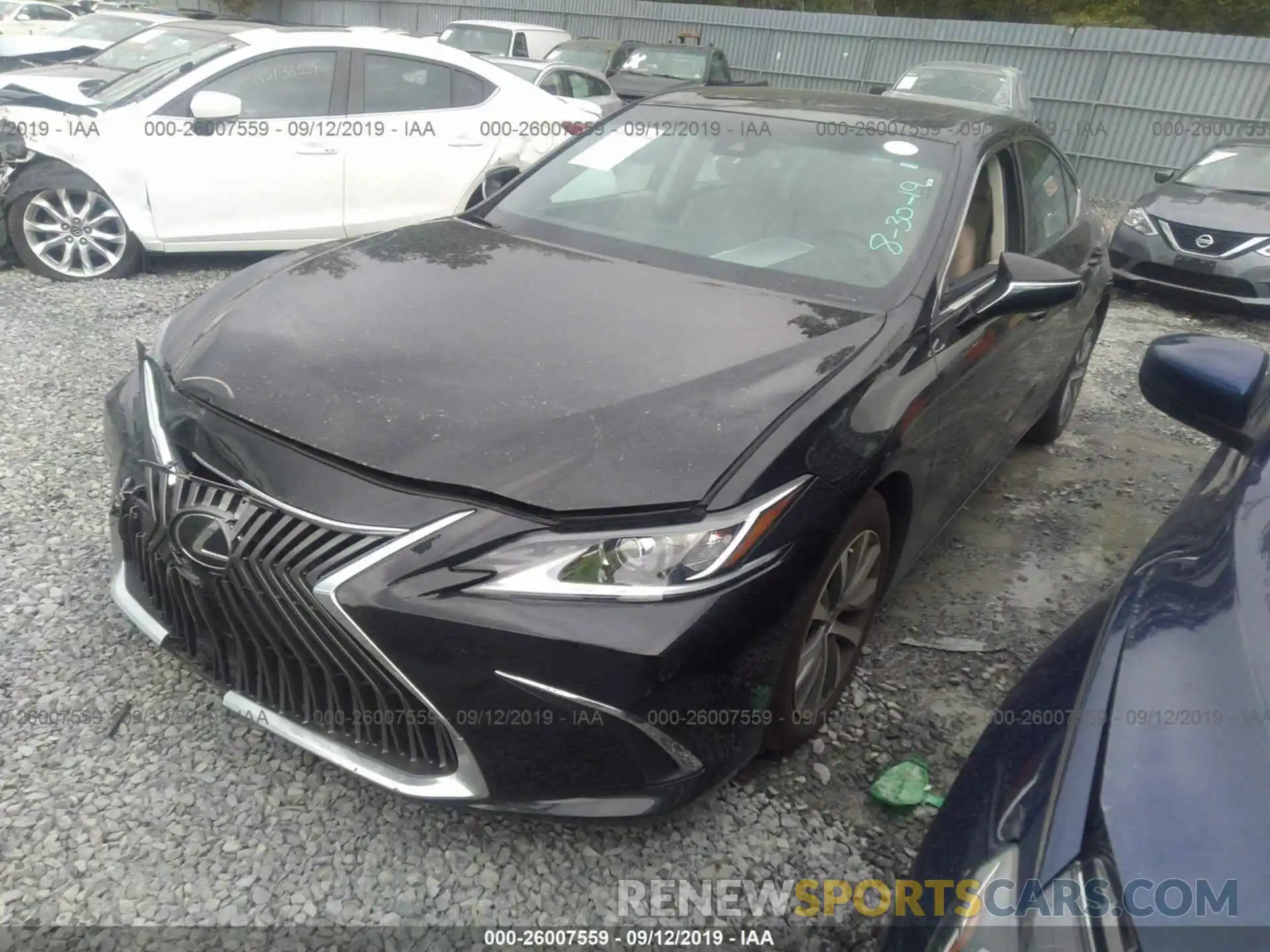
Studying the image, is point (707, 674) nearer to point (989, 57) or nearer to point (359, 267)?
point (359, 267)

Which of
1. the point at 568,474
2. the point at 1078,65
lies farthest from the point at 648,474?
the point at 1078,65

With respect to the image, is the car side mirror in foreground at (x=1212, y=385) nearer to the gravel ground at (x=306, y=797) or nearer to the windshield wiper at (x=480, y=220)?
the gravel ground at (x=306, y=797)

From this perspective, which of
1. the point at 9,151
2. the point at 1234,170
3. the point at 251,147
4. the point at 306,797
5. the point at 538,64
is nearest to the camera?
the point at 306,797

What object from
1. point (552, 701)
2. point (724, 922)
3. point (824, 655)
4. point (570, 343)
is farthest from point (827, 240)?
point (724, 922)

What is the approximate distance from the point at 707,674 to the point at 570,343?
0.94m

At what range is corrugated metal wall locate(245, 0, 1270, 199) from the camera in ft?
44.7

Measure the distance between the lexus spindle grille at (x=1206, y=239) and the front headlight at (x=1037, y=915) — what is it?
802 centimetres

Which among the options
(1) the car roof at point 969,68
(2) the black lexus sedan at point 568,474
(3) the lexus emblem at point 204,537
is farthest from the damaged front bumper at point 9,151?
(1) the car roof at point 969,68

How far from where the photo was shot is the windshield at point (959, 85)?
12656 mm

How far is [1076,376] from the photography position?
4855 mm

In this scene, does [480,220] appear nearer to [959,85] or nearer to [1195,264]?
[1195,264]

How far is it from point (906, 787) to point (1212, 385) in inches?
50.5

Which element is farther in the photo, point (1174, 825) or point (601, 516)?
point (601, 516)

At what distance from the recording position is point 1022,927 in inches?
46.0
